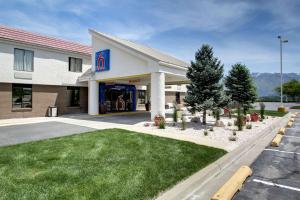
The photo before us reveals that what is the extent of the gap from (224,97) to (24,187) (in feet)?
39.6

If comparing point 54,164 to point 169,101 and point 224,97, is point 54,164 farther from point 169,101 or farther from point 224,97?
point 169,101

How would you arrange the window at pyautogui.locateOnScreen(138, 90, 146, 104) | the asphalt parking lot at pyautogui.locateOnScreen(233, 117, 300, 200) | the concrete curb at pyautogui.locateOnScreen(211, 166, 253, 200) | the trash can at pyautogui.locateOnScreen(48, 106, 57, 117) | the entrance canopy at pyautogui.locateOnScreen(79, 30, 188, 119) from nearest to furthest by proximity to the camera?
the concrete curb at pyautogui.locateOnScreen(211, 166, 253, 200) → the asphalt parking lot at pyautogui.locateOnScreen(233, 117, 300, 200) → the entrance canopy at pyautogui.locateOnScreen(79, 30, 188, 119) → the trash can at pyautogui.locateOnScreen(48, 106, 57, 117) → the window at pyautogui.locateOnScreen(138, 90, 146, 104)

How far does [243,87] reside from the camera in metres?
20.0

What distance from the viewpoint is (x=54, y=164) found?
19.1 ft

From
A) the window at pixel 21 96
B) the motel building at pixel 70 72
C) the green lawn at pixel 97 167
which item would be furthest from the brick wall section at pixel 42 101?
the green lawn at pixel 97 167

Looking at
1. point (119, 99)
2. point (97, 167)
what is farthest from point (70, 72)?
point (97, 167)

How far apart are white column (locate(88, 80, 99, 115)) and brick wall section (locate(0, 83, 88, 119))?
246 centimetres

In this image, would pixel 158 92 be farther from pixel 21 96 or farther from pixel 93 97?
pixel 21 96

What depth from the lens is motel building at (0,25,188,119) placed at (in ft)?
51.9

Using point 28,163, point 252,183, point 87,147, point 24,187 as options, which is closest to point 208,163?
point 252,183

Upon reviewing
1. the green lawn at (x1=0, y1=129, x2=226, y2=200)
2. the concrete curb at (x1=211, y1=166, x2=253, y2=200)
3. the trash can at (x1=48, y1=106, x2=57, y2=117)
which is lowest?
the concrete curb at (x1=211, y1=166, x2=253, y2=200)

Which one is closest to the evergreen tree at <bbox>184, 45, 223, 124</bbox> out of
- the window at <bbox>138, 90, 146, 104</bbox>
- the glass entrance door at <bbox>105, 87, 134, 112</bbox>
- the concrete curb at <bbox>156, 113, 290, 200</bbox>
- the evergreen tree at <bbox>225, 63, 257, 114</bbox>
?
the concrete curb at <bbox>156, 113, 290, 200</bbox>

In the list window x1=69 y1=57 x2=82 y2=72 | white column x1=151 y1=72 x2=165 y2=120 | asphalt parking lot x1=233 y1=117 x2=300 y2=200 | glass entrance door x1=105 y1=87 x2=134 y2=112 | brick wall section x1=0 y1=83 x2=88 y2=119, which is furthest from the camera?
glass entrance door x1=105 y1=87 x2=134 y2=112

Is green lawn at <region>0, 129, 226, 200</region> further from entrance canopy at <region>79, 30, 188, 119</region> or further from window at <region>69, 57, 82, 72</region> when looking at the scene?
window at <region>69, 57, 82, 72</region>
